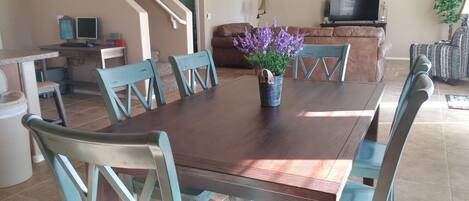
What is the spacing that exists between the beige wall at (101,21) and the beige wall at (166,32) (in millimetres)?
779

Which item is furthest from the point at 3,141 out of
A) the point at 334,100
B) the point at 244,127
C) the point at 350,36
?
the point at 350,36

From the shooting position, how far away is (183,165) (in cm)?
122

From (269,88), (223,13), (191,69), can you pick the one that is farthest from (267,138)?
(223,13)

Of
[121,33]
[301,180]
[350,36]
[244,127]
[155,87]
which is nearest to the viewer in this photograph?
[301,180]

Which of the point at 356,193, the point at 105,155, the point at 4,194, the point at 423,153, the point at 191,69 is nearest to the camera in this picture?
the point at 105,155

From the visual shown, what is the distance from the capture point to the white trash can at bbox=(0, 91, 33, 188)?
2596 millimetres

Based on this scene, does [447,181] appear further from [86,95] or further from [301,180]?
[86,95]

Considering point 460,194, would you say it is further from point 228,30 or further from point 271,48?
point 228,30

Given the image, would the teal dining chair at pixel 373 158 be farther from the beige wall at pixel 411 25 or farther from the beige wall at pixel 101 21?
the beige wall at pixel 411 25

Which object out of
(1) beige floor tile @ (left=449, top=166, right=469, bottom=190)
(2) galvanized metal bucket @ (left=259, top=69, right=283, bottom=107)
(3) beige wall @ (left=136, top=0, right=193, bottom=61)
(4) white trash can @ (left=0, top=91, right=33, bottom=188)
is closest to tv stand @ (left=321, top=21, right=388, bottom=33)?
(3) beige wall @ (left=136, top=0, right=193, bottom=61)

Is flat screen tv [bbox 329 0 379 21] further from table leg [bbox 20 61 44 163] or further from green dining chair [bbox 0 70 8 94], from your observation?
green dining chair [bbox 0 70 8 94]

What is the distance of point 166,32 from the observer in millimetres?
5809

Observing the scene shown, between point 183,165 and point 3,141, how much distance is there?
1975 millimetres

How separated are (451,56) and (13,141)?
5612mm
